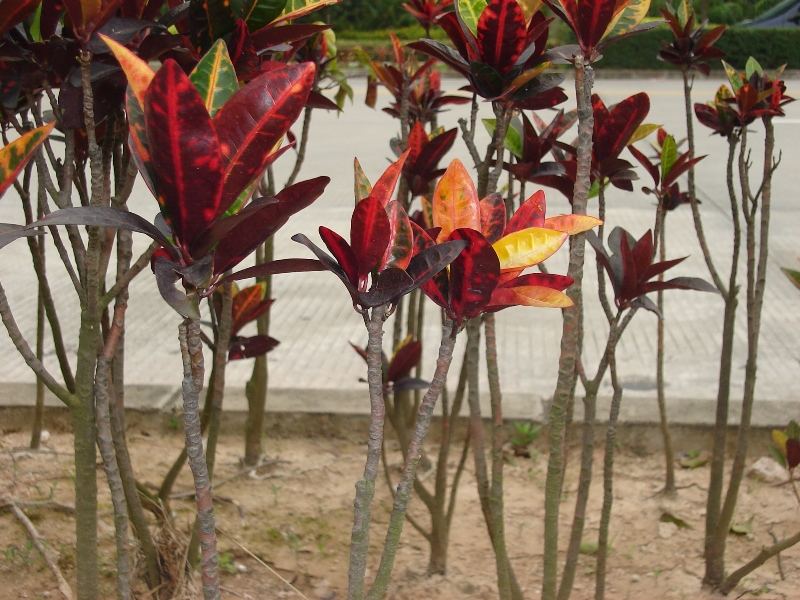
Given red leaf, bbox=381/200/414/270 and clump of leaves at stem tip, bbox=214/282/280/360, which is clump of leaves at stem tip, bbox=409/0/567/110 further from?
clump of leaves at stem tip, bbox=214/282/280/360

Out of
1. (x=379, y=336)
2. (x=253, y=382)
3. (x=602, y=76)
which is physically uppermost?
(x=602, y=76)

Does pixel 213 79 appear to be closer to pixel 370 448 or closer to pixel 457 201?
pixel 457 201

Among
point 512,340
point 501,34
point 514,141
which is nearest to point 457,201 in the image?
point 501,34

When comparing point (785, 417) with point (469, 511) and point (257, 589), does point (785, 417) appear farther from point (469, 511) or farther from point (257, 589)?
point (257, 589)

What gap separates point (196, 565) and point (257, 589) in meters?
0.28

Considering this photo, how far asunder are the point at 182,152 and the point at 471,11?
2.79 ft

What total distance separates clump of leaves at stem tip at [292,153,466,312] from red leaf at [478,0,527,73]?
1.63 feet

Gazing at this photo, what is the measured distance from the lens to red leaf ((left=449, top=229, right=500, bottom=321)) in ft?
3.72

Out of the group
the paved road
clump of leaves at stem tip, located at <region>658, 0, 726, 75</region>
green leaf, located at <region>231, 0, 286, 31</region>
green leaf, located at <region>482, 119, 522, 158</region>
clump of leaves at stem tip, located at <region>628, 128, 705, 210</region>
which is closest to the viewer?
green leaf, located at <region>231, 0, 286, 31</region>

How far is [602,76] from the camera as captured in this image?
25.1 meters

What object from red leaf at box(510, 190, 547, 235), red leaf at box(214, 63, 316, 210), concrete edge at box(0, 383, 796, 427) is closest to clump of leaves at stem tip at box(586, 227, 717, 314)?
red leaf at box(510, 190, 547, 235)

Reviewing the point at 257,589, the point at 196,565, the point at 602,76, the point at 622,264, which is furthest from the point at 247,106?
the point at 602,76

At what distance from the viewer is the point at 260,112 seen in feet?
3.30

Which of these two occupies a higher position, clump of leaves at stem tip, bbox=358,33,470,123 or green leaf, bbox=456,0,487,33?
clump of leaves at stem tip, bbox=358,33,470,123
